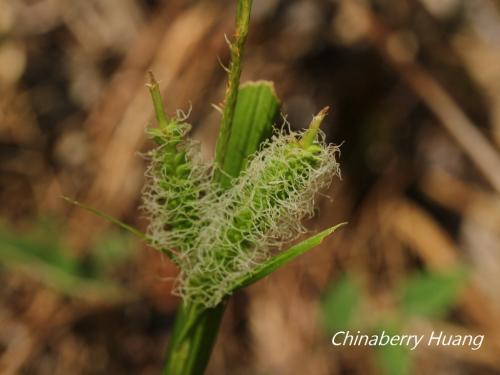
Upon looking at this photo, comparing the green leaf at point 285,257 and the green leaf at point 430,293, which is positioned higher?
the green leaf at point 285,257

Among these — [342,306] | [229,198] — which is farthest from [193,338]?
[342,306]

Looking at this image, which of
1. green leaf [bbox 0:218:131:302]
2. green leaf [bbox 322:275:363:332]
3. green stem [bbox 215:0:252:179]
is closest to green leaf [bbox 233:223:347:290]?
green stem [bbox 215:0:252:179]

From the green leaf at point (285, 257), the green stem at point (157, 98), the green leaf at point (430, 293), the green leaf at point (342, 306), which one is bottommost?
the green leaf at point (342, 306)

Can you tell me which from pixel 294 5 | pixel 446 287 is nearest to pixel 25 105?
pixel 294 5

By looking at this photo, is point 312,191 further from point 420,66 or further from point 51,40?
point 51,40

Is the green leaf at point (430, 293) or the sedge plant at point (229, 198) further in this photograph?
the green leaf at point (430, 293)

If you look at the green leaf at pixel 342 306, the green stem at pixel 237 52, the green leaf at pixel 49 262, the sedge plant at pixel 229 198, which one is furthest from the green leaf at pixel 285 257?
the green leaf at pixel 49 262

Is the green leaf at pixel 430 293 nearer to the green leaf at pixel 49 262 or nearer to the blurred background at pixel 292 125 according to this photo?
the blurred background at pixel 292 125
